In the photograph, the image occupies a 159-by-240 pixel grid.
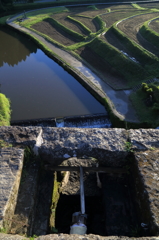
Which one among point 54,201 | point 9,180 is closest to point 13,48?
point 54,201

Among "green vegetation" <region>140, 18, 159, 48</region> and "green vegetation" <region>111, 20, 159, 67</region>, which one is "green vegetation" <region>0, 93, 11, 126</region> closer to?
"green vegetation" <region>111, 20, 159, 67</region>

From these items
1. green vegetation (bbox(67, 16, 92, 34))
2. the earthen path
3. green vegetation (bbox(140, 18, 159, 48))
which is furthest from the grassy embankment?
green vegetation (bbox(67, 16, 92, 34))

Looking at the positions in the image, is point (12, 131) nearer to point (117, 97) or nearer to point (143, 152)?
point (143, 152)

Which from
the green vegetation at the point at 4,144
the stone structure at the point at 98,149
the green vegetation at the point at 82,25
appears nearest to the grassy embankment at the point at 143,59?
the green vegetation at the point at 82,25

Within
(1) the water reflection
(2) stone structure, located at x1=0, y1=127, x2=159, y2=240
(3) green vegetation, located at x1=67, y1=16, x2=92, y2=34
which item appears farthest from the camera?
(3) green vegetation, located at x1=67, y1=16, x2=92, y2=34

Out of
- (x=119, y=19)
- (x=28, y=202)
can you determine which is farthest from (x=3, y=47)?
(x=28, y=202)

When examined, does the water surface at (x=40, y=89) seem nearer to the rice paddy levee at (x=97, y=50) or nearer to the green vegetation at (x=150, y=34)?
the rice paddy levee at (x=97, y=50)

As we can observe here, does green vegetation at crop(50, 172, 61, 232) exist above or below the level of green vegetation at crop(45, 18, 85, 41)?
below

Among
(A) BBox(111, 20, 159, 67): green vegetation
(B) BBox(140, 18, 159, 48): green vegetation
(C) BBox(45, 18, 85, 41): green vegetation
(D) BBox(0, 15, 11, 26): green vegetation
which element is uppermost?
(D) BBox(0, 15, 11, 26): green vegetation
